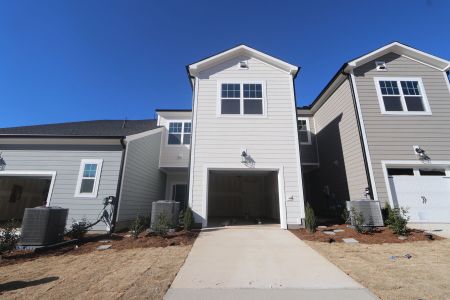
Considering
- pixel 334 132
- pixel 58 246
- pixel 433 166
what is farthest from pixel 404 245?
pixel 58 246

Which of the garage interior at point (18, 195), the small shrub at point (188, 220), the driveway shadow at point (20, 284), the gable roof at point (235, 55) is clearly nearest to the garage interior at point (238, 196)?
the small shrub at point (188, 220)

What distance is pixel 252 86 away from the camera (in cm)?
1109

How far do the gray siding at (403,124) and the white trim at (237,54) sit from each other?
3.28 meters

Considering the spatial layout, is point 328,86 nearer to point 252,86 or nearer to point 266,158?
point 252,86

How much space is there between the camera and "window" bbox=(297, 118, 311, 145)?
14.4 meters

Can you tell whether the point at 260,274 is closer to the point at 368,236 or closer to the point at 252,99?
the point at 368,236

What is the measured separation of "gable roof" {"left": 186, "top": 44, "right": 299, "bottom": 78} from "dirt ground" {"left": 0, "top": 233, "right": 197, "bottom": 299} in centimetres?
802

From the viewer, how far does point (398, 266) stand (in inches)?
183

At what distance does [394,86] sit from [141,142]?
1241cm

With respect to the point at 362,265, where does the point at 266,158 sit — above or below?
above

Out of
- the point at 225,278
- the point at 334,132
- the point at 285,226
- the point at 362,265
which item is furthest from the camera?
the point at 334,132

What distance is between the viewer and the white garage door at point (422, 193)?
355 inches

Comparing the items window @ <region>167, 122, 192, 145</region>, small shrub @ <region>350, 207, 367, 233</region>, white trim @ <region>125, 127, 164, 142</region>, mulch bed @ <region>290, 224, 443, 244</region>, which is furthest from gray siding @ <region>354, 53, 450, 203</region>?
→ white trim @ <region>125, 127, 164, 142</region>

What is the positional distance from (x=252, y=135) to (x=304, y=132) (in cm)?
601
